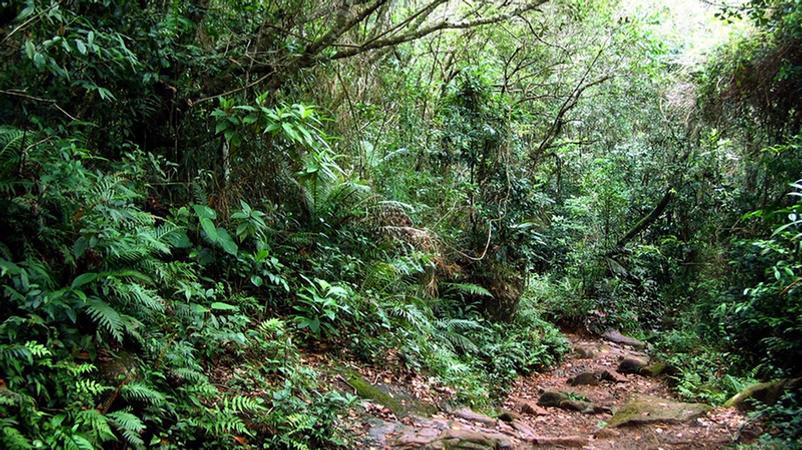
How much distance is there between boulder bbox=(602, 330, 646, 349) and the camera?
1190cm

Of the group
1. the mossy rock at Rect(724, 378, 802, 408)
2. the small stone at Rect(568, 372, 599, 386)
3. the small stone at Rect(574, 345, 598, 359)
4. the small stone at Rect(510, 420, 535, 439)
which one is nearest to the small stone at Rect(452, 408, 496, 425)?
the small stone at Rect(510, 420, 535, 439)

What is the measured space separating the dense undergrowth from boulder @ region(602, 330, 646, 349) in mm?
386

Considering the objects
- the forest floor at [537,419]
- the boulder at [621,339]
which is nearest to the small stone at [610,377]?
the forest floor at [537,419]

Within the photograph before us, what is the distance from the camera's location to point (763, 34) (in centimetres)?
920

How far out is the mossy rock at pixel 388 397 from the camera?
17.4 feet

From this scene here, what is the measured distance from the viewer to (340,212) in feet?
23.6

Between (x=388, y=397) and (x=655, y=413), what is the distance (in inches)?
140

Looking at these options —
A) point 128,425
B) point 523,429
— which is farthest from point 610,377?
point 128,425

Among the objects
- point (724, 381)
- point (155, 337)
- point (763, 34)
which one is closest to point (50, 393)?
point (155, 337)

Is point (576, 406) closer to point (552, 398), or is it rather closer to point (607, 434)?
point (552, 398)

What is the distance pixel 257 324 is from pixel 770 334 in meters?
6.98

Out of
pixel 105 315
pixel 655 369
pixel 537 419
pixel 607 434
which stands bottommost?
pixel 105 315

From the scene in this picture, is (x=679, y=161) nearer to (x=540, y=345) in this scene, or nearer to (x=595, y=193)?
(x=595, y=193)

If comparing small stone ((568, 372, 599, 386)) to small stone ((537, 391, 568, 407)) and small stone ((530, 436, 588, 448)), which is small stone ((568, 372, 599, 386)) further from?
small stone ((530, 436, 588, 448))
